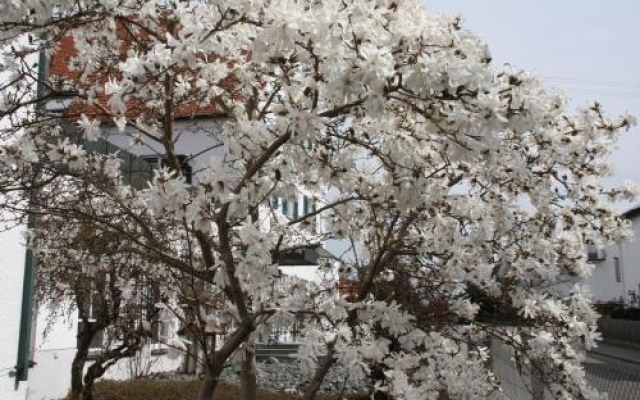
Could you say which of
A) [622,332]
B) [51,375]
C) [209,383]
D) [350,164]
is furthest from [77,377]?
[622,332]

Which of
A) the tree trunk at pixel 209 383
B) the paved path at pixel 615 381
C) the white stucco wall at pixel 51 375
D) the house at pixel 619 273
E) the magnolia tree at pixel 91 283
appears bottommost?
the white stucco wall at pixel 51 375

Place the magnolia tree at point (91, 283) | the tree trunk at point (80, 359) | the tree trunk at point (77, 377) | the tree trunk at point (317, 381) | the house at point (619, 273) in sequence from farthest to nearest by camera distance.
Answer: the house at point (619, 273), the tree trunk at point (77, 377), the tree trunk at point (80, 359), the magnolia tree at point (91, 283), the tree trunk at point (317, 381)

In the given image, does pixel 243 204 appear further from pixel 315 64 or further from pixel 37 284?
pixel 37 284

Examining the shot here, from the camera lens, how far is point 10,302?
962 centimetres

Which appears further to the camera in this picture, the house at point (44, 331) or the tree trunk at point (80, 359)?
the tree trunk at point (80, 359)

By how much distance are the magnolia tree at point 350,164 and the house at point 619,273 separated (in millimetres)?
33698

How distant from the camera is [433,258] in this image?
246 inches

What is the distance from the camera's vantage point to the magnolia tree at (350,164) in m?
3.37

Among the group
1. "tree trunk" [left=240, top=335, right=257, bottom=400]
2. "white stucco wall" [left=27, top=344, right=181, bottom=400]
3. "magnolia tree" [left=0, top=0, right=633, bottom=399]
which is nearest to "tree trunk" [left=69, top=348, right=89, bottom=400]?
"white stucco wall" [left=27, top=344, right=181, bottom=400]

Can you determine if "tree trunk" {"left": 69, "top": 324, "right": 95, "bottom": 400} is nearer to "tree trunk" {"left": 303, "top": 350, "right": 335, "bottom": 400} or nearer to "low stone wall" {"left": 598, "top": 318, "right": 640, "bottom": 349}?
"tree trunk" {"left": 303, "top": 350, "right": 335, "bottom": 400}

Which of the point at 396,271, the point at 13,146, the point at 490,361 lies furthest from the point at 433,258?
the point at 13,146

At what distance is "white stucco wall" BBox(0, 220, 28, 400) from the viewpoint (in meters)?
9.47

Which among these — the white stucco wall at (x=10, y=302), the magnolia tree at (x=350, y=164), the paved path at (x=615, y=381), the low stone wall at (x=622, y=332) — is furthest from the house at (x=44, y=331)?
the low stone wall at (x=622, y=332)

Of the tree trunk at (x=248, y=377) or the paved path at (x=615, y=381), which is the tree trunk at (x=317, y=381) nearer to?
the tree trunk at (x=248, y=377)
